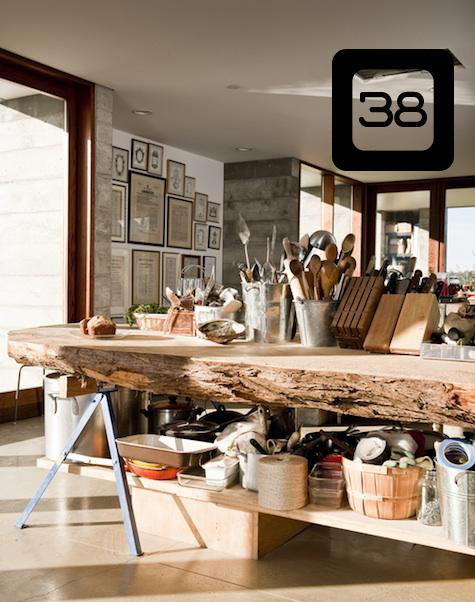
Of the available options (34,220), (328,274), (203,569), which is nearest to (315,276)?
(328,274)

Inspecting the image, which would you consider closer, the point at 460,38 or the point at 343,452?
the point at 343,452

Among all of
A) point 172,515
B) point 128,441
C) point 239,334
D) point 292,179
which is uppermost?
point 292,179

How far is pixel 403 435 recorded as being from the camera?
2387 millimetres

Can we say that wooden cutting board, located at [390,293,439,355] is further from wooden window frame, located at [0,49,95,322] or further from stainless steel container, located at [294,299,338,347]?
wooden window frame, located at [0,49,95,322]

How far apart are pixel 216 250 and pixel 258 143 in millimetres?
1592

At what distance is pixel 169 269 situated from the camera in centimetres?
764

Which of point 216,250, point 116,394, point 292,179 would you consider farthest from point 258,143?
point 116,394

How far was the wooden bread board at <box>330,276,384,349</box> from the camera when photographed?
2.14 meters

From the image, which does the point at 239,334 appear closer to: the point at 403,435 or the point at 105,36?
the point at 403,435

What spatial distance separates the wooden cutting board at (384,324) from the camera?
207 centimetres

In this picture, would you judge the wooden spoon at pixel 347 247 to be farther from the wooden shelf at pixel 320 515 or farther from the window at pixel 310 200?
the window at pixel 310 200

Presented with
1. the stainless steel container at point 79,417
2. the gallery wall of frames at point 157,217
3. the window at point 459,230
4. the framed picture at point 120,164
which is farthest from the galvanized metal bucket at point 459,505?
the window at point 459,230

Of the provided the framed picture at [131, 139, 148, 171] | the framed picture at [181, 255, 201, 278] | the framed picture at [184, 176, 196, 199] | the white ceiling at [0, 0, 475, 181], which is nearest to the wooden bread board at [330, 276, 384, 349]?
the white ceiling at [0, 0, 475, 181]

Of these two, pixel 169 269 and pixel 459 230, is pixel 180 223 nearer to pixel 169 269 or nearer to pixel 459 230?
pixel 169 269
